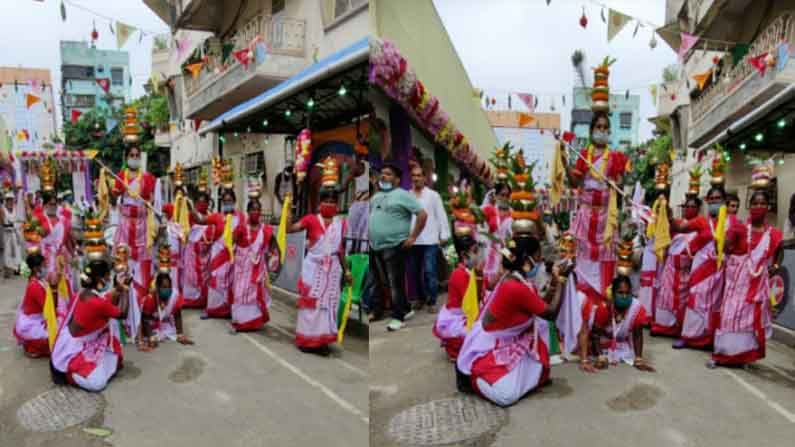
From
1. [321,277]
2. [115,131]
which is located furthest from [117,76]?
[321,277]

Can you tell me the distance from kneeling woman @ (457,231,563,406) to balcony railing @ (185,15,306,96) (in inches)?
54.3

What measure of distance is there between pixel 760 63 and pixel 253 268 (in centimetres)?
331

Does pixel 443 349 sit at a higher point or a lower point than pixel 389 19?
lower

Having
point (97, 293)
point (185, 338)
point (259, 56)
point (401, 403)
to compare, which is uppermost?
point (259, 56)

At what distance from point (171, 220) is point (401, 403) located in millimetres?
1811

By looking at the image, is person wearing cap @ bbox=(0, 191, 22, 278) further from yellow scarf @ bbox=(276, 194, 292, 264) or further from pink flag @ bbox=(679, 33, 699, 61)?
pink flag @ bbox=(679, 33, 699, 61)

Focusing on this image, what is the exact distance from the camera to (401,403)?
287cm

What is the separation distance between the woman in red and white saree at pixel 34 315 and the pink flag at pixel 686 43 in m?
3.78

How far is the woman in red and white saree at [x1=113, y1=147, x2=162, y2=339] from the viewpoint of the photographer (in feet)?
10.6

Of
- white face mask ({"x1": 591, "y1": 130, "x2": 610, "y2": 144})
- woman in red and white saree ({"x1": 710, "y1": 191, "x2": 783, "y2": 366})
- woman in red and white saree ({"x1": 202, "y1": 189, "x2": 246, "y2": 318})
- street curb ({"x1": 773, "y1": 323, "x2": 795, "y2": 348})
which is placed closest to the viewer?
white face mask ({"x1": 591, "y1": 130, "x2": 610, "y2": 144})

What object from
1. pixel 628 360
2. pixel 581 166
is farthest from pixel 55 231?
pixel 628 360

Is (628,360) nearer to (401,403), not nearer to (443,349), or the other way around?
(443,349)

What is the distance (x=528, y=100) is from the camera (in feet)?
9.70

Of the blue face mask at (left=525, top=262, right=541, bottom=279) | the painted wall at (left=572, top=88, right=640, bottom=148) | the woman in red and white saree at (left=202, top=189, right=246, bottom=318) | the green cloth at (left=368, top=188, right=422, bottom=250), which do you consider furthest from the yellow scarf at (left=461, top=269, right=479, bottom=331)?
the woman in red and white saree at (left=202, top=189, right=246, bottom=318)
